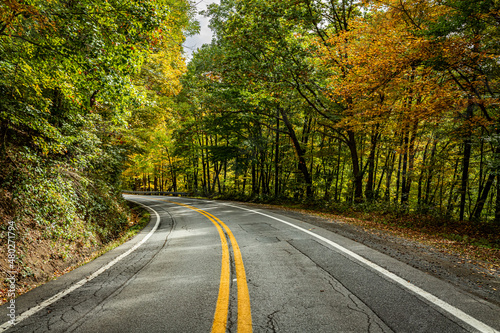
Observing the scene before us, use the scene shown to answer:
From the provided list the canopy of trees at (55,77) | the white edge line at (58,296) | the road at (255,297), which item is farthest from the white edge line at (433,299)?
the canopy of trees at (55,77)

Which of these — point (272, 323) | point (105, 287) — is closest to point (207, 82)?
point (105, 287)

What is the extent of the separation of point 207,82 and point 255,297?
1231 cm

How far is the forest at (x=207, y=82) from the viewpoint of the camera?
4.38m

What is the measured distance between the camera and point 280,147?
1948 centimetres

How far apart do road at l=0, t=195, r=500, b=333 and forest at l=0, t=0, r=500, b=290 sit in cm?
200

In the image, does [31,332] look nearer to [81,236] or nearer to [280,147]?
[81,236]

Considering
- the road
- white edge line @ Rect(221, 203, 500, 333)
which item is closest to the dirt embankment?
the road

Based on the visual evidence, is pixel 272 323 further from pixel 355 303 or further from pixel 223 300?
pixel 355 303

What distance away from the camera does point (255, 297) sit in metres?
2.99

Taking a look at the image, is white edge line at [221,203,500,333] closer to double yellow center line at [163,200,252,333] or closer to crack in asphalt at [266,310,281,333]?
crack in asphalt at [266,310,281,333]

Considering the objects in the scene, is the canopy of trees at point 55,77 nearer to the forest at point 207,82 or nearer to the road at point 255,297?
the forest at point 207,82

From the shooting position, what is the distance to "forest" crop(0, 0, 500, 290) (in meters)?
4.38

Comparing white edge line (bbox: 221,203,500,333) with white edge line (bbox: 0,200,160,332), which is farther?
white edge line (bbox: 0,200,160,332)

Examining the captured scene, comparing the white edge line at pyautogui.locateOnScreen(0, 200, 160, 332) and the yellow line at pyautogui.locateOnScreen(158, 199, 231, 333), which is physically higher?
the yellow line at pyautogui.locateOnScreen(158, 199, 231, 333)
